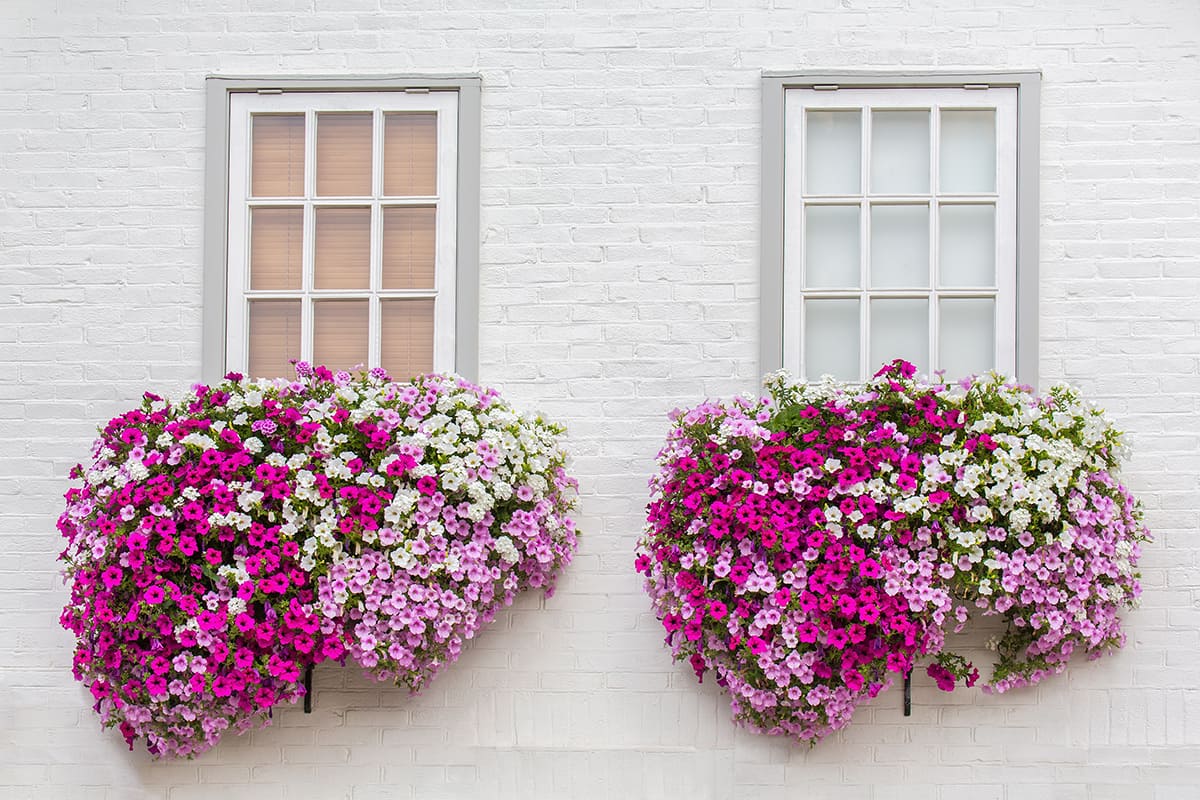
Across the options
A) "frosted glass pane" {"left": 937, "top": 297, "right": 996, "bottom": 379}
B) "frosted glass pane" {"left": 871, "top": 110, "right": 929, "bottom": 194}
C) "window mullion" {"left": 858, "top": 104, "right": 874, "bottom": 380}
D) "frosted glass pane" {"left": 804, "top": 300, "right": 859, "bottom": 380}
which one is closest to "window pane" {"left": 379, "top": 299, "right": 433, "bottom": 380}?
"frosted glass pane" {"left": 804, "top": 300, "right": 859, "bottom": 380}

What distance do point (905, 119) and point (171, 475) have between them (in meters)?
2.87

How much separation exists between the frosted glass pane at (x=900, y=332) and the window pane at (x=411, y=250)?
163cm

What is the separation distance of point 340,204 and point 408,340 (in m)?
0.56

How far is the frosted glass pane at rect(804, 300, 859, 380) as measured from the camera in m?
4.71

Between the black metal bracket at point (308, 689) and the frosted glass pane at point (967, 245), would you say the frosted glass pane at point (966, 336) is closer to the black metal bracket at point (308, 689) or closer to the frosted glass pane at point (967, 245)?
the frosted glass pane at point (967, 245)

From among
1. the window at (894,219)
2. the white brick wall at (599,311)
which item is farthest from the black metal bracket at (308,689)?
the window at (894,219)

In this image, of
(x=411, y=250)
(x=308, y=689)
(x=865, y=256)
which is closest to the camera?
(x=308, y=689)

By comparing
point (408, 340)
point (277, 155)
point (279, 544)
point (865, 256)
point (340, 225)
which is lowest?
point (279, 544)

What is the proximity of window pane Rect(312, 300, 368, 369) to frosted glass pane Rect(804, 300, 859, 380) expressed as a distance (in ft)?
5.32

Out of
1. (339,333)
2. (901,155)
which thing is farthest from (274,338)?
(901,155)

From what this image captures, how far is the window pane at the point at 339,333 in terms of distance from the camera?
479 centimetres

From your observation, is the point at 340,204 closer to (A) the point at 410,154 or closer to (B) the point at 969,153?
(A) the point at 410,154

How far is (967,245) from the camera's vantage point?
4.71 meters

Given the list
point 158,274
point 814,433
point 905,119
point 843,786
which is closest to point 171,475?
point 158,274
